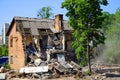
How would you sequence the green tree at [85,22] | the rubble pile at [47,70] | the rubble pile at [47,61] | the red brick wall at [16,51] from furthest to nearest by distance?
the red brick wall at [16,51], the green tree at [85,22], the rubble pile at [47,61], the rubble pile at [47,70]

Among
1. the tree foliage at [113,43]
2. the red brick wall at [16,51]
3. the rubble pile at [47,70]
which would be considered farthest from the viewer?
the tree foliage at [113,43]

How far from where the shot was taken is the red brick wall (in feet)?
144

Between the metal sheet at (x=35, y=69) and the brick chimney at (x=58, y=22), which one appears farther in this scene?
the brick chimney at (x=58, y=22)

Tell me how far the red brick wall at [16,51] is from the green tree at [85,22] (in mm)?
10440

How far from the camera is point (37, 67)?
36125 millimetres

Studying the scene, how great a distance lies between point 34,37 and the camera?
4366 cm

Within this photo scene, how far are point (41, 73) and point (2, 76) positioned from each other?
2019cm

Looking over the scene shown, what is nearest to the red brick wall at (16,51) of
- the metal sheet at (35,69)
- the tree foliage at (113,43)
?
the metal sheet at (35,69)

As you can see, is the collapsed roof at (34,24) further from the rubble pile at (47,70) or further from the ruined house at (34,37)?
the rubble pile at (47,70)

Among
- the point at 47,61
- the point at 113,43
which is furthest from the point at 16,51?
the point at 113,43

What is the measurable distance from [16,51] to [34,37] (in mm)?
4477

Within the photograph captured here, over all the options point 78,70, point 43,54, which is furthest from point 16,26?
point 78,70

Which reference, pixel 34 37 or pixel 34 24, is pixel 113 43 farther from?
pixel 34 37

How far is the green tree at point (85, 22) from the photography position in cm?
3579
